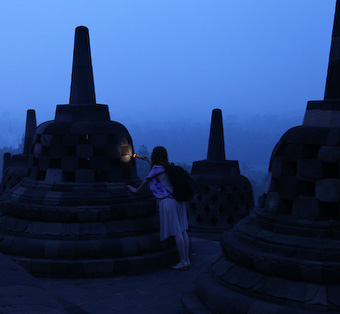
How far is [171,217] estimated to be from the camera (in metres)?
7.36

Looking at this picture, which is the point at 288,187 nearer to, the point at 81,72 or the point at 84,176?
the point at 84,176

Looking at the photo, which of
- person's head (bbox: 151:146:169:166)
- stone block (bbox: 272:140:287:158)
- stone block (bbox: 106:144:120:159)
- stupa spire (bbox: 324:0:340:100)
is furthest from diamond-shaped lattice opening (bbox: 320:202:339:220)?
stone block (bbox: 106:144:120:159)

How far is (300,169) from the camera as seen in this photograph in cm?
523

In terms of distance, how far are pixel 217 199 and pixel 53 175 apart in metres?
4.59

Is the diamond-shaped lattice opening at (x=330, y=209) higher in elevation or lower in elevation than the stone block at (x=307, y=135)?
lower

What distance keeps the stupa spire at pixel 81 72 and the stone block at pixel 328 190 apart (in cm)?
510

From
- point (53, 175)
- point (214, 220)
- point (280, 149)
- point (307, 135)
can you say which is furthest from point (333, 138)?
point (214, 220)

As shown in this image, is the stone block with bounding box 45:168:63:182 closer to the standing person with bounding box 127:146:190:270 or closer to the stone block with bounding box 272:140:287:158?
the standing person with bounding box 127:146:190:270

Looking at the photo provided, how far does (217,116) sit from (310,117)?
23.1 ft

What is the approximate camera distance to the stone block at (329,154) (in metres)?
5.04

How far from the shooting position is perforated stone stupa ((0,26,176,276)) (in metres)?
7.50

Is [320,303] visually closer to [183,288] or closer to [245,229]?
[245,229]

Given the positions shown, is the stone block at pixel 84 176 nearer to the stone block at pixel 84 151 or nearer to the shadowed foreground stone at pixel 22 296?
the stone block at pixel 84 151

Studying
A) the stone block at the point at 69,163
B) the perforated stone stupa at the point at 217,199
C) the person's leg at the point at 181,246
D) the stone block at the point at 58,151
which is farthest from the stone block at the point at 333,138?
the perforated stone stupa at the point at 217,199
